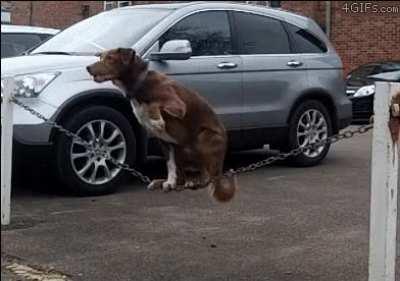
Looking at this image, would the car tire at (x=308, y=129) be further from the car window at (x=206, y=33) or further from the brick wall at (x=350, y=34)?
the brick wall at (x=350, y=34)

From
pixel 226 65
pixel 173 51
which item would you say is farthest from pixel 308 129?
pixel 173 51

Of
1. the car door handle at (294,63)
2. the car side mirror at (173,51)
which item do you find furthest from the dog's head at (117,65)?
the car door handle at (294,63)

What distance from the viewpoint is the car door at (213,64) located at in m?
8.09

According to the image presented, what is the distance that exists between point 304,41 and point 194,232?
394 centimetres

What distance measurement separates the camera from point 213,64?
831cm

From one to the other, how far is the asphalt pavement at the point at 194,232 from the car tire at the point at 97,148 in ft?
0.49

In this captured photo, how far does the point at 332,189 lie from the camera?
8.18 m

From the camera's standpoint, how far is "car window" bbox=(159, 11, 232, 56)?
27.0 ft

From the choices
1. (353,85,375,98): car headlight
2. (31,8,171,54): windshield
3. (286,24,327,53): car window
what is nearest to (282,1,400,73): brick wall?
(353,85,375,98): car headlight

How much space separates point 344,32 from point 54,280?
1552cm

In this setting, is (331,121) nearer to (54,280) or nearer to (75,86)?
(75,86)

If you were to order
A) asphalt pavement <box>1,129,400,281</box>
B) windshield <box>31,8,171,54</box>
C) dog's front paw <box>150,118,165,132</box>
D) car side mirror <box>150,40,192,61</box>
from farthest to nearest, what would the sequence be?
windshield <box>31,8,171,54</box>
car side mirror <box>150,40,192,61</box>
asphalt pavement <box>1,129,400,281</box>
dog's front paw <box>150,118,165,132</box>

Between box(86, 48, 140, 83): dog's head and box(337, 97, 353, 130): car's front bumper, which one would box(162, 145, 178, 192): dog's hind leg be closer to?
box(86, 48, 140, 83): dog's head

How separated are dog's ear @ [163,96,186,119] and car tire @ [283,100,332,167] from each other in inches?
188
